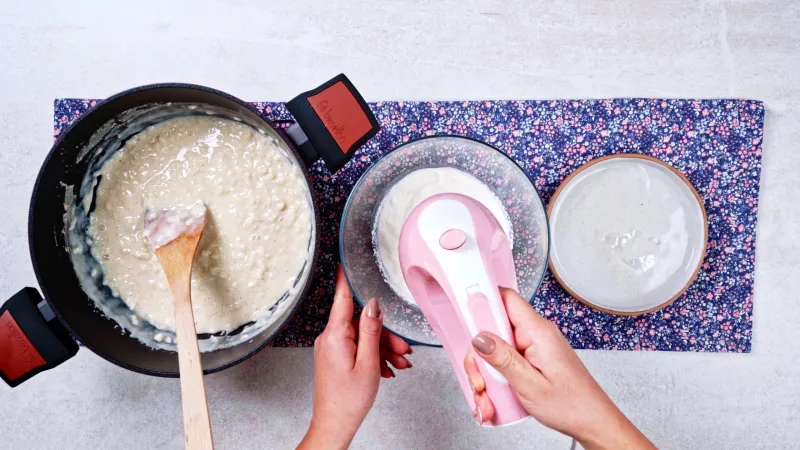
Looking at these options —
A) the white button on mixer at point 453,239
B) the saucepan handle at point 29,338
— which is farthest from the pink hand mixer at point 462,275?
the saucepan handle at point 29,338

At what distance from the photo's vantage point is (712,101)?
867 mm

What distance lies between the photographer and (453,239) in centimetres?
58

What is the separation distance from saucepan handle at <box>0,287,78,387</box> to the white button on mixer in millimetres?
510

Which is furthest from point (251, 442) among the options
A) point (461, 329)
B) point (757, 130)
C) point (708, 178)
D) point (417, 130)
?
point (757, 130)

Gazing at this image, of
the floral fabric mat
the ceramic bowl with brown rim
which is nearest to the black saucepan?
the floral fabric mat

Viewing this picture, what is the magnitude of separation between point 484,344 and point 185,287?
38 centimetres

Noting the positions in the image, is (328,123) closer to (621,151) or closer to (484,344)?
(484,344)

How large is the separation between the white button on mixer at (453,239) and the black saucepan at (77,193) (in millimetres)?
169

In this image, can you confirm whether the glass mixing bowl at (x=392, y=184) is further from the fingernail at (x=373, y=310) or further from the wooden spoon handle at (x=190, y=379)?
the wooden spoon handle at (x=190, y=379)

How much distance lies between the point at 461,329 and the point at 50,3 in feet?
2.73

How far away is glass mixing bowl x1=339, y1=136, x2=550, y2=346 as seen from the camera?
2.54 ft

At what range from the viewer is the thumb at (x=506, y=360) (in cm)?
55

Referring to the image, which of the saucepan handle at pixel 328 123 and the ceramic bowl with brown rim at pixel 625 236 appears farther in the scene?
the ceramic bowl with brown rim at pixel 625 236

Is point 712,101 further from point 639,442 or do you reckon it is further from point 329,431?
point 329,431
